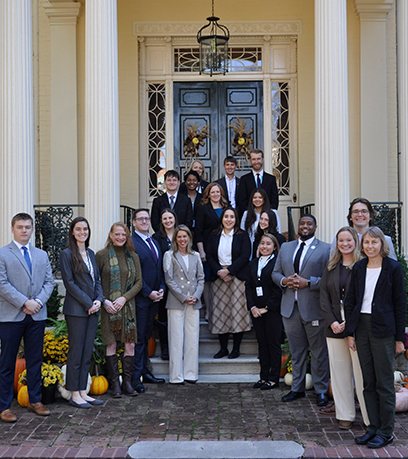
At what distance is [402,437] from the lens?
6508 millimetres

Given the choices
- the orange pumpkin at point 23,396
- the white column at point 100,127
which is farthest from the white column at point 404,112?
the orange pumpkin at point 23,396

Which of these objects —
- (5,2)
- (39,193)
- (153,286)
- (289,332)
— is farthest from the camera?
(39,193)

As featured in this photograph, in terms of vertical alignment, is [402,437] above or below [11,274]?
below

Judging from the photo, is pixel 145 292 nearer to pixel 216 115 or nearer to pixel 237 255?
pixel 237 255

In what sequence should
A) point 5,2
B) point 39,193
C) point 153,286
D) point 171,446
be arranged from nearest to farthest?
point 171,446 → point 153,286 → point 5,2 → point 39,193

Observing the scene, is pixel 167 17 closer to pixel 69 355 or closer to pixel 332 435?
pixel 69 355

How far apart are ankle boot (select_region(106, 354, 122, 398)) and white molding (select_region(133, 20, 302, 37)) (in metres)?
7.61

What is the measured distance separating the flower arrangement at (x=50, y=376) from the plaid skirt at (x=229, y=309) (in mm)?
2272

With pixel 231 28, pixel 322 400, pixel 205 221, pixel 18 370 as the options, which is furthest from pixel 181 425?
pixel 231 28

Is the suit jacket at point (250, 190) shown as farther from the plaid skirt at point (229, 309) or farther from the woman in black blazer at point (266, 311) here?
the woman in black blazer at point (266, 311)

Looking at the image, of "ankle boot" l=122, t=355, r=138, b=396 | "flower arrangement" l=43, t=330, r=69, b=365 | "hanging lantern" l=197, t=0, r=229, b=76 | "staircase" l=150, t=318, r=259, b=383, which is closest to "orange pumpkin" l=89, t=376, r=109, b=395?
"ankle boot" l=122, t=355, r=138, b=396

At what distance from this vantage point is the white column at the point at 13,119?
982cm

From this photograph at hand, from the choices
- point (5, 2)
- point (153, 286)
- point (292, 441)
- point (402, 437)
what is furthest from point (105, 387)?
point (5, 2)

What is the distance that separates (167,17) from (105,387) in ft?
26.8
